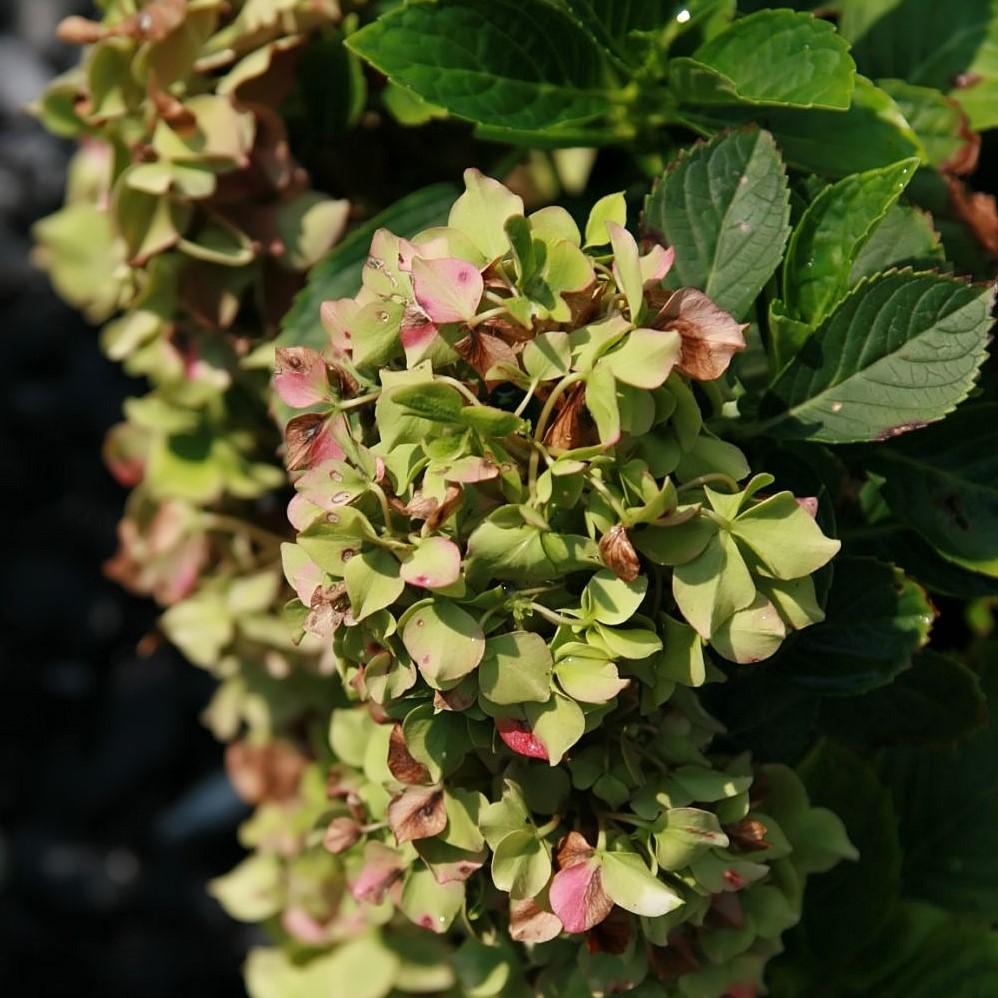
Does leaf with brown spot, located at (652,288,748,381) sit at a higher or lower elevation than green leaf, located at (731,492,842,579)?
higher

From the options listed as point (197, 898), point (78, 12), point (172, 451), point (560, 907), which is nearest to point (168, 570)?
point (172, 451)

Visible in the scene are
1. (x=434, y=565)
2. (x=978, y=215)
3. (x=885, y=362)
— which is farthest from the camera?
(x=978, y=215)

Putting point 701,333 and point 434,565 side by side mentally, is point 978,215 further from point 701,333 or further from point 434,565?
point 434,565

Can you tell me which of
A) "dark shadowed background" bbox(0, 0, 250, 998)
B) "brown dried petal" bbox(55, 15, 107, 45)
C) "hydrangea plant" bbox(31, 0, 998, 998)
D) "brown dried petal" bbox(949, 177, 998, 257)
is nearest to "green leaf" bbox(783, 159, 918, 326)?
"hydrangea plant" bbox(31, 0, 998, 998)

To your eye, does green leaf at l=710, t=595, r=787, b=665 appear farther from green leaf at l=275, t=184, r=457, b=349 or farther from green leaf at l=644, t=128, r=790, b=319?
green leaf at l=275, t=184, r=457, b=349

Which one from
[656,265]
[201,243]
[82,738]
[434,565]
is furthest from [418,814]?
[82,738]

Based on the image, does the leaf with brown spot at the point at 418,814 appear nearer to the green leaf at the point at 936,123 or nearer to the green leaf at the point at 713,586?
the green leaf at the point at 713,586

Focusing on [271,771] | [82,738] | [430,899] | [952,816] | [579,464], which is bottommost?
[82,738]
